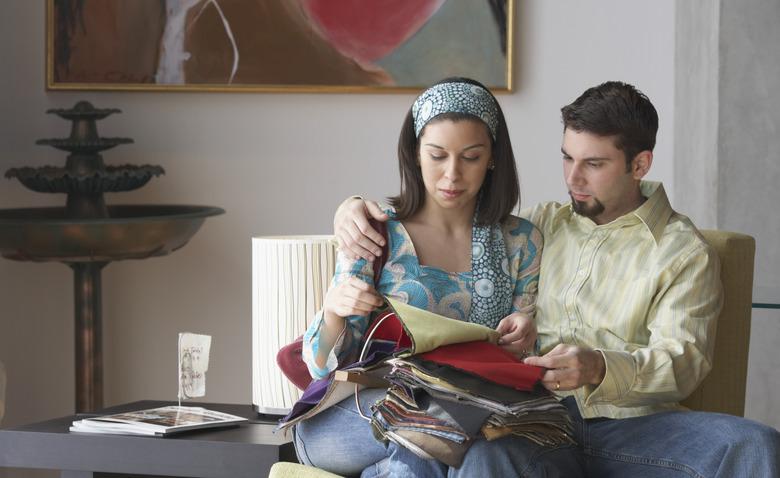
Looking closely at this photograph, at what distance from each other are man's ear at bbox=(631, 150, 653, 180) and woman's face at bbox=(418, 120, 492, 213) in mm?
298

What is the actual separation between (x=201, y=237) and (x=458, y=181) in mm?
1846

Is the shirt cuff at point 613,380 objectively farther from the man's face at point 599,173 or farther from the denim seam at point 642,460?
the man's face at point 599,173

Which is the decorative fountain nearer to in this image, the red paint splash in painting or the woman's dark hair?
the red paint splash in painting

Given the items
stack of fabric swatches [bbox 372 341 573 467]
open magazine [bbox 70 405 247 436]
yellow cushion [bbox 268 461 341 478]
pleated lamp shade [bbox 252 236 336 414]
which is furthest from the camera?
pleated lamp shade [bbox 252 236 336 414]

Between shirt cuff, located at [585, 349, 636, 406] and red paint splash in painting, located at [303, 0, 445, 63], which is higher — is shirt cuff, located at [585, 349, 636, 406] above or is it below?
below

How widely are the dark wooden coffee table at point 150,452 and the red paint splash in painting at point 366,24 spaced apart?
164 cm

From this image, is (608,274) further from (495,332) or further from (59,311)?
(59,311)

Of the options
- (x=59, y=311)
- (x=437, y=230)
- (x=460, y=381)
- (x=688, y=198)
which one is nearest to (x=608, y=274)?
(x=437, y=230)

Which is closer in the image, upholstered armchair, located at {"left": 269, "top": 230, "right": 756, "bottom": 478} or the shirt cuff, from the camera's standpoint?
the shirt cuff

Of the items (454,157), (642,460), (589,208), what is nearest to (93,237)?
(454,157)

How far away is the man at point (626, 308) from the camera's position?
189 cm

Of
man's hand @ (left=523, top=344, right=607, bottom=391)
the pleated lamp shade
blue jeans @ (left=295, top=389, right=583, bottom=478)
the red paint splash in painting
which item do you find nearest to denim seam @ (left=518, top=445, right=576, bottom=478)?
blue jeans @ (left=295, top=389, right=583, bottom=478)

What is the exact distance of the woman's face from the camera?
6.86 feet

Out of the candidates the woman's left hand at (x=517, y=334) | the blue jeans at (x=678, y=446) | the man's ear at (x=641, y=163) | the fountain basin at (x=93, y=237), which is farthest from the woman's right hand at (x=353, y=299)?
the fountain basin at (x=93, y=237)
